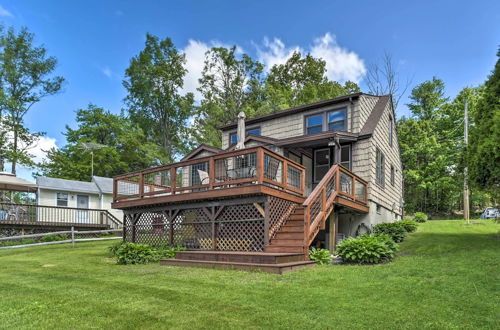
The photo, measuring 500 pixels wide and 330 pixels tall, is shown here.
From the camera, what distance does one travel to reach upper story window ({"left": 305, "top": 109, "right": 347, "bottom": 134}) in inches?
535

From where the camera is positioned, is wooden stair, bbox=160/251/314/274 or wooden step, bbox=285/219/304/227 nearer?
wooden stair, bbox=160/251/314/274

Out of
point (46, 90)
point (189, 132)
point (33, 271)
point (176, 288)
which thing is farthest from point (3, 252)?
point (189, 132)

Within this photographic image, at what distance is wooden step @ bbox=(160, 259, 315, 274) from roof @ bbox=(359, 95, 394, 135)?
22.8 ft

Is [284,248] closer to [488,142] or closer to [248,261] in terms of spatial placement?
[248,261]

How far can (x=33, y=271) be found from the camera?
8.05 metres

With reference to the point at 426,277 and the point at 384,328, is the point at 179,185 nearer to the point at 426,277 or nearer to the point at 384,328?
the point at 426,277

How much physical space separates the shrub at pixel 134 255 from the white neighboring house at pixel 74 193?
15.3 metres

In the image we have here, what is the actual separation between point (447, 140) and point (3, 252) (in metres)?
29.9

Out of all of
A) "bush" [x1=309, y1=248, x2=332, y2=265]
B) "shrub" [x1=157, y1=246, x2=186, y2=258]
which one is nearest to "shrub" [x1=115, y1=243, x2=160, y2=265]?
"shrub" [x1=157, y1=246, x2=186, y2=258]

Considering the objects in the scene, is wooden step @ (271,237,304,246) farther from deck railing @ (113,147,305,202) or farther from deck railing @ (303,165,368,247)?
deck railing @ (113,147,305,202)

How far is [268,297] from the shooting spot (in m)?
4.67

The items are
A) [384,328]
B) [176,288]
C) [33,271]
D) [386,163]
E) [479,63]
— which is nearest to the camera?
[384,328]

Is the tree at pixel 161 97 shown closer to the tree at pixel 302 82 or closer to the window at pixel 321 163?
the tree at pixel 302 82

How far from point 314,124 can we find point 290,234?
6907 millimetres
